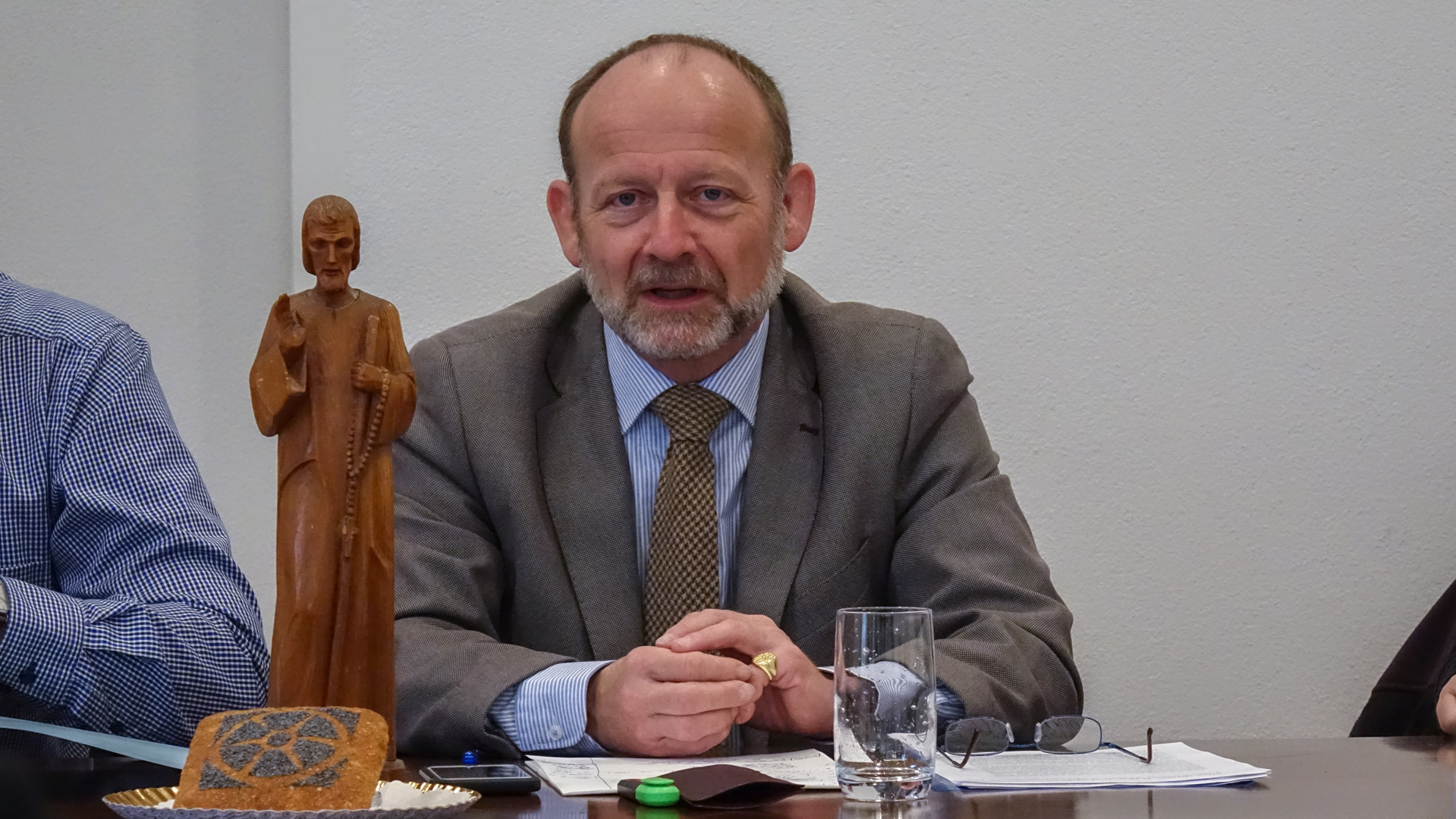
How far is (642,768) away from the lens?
125 cm

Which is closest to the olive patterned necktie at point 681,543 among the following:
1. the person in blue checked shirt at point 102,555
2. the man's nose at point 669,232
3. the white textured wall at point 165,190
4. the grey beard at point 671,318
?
the grey beard at point 671,318

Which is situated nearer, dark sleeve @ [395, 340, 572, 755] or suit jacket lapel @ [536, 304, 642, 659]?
dark sleeve @ [395, 340, 572, 755]

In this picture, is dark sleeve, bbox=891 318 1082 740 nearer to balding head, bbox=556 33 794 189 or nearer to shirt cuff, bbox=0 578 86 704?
balding head, bbox=556 33 794 189

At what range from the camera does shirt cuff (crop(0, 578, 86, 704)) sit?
127cm

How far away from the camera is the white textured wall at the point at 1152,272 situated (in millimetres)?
2574

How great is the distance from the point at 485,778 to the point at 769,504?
30.0 inches

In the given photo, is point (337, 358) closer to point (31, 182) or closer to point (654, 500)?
point (654, 500)

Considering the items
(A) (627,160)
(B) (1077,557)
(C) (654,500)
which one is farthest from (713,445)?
(B) (1077,557)

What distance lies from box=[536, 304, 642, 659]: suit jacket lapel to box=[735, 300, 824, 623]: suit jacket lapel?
15 cm

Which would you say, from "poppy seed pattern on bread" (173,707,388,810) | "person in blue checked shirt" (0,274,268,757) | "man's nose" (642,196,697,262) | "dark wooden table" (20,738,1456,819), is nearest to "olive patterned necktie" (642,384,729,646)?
"man's nose" (642,196,697,262)

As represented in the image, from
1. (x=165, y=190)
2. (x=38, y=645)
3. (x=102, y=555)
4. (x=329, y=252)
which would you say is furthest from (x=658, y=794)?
(x=165, y=190)

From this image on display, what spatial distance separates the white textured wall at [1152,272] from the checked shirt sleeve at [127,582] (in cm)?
104

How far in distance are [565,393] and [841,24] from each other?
104 cm

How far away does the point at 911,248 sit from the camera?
2576 mm
